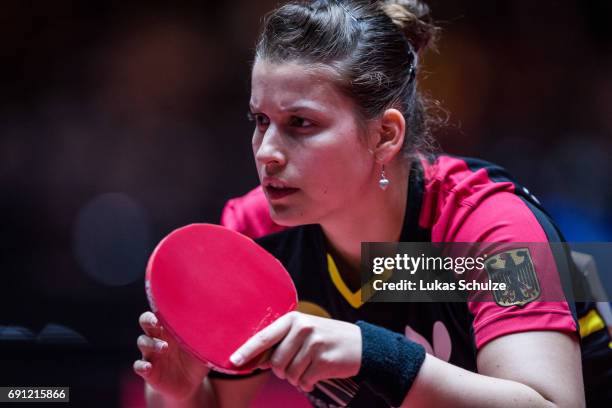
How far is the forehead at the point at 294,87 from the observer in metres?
1.23

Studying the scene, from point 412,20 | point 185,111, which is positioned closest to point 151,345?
point 412,20

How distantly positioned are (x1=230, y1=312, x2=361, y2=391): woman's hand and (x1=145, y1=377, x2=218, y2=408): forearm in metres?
0.39

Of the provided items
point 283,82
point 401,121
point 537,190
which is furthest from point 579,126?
point 283,82

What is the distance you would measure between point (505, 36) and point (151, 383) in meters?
2.04

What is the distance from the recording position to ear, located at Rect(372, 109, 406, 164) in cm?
132

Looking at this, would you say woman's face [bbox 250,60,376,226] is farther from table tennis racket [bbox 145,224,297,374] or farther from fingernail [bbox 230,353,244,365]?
fingernail [bbox 230,353,244,365]

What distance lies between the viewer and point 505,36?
2734 millimetres

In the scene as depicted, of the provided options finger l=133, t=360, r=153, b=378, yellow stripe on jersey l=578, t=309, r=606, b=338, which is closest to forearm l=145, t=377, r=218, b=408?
finger l=133, t=360, r=153, b=378

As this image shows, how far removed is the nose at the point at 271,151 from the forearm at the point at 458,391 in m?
0.41

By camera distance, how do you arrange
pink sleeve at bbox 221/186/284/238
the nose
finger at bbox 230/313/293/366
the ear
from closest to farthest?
finger at bbox 230/313/293/366, the nose, the ear, pink sleeve at bbox 221/186/284/238

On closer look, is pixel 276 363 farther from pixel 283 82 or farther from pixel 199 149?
pixel 199 149

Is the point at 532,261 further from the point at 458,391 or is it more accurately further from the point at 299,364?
the point at 299,364

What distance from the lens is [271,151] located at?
1.22 meters

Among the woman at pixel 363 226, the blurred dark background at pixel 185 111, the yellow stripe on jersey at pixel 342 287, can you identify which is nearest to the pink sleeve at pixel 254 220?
the woman at pixel 363 226
